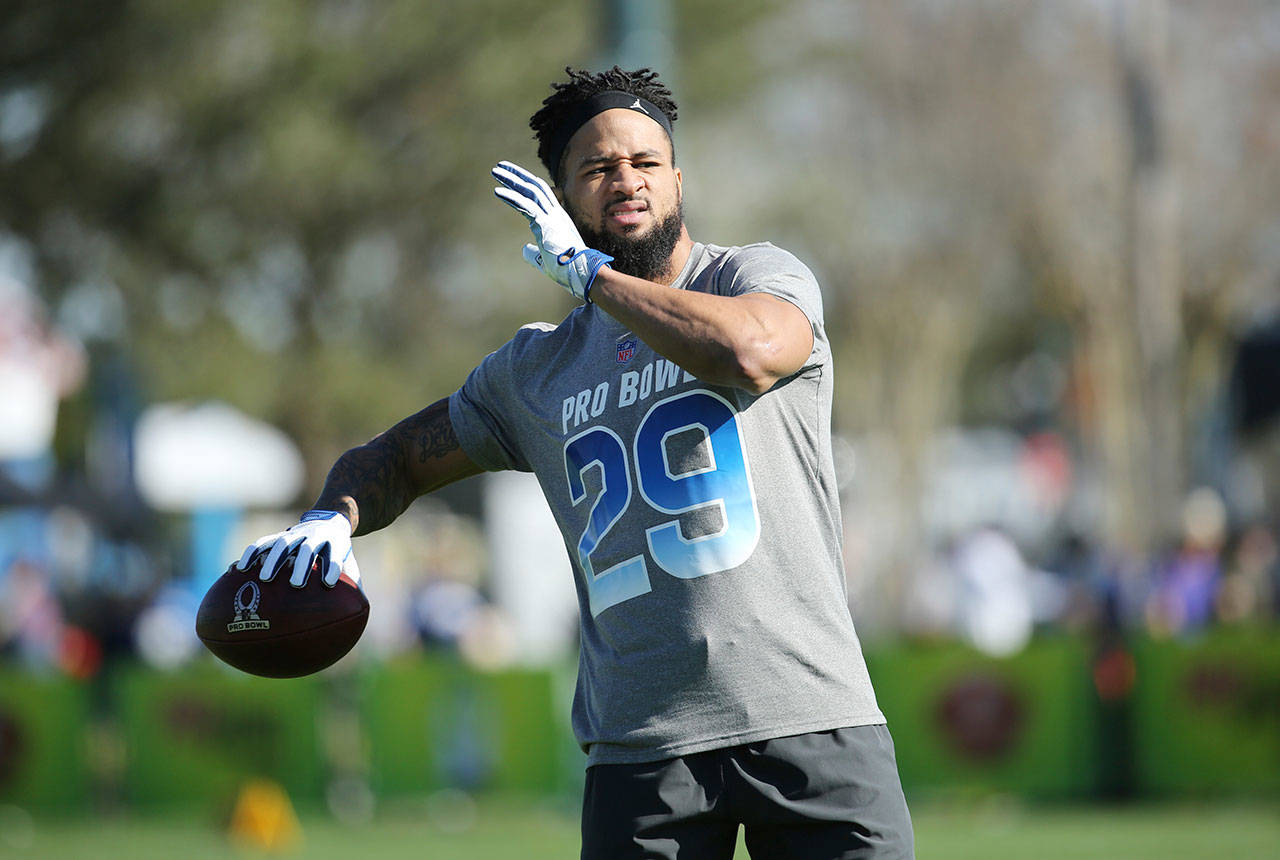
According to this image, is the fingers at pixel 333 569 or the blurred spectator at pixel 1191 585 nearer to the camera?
the fingers at pixel 333 569

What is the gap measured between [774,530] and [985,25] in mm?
18664

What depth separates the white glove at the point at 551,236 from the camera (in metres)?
3.26

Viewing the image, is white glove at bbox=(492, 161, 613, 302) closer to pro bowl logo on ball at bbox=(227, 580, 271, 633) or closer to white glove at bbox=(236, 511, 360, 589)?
white glove at bbox=(236, 511, 360, 589)

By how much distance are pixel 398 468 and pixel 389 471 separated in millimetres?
28

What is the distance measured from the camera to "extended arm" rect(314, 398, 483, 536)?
3.65m

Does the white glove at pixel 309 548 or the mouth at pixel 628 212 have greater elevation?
the mouth at pixel 628 212

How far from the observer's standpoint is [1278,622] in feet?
39.2

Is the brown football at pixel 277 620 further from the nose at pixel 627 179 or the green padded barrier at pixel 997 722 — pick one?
the green padded barrier at pixel 997 722

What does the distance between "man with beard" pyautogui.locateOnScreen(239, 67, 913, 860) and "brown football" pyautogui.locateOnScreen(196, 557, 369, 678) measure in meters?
0.07

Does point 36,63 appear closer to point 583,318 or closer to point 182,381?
point 182,381

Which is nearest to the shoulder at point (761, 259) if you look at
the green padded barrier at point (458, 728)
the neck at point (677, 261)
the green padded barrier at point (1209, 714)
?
the neck at point (677, 261)

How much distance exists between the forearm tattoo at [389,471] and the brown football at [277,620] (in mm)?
175

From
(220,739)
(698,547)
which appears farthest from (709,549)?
(220,739)

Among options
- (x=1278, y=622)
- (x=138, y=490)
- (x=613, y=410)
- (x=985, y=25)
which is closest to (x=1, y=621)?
(x=138, y=490)
